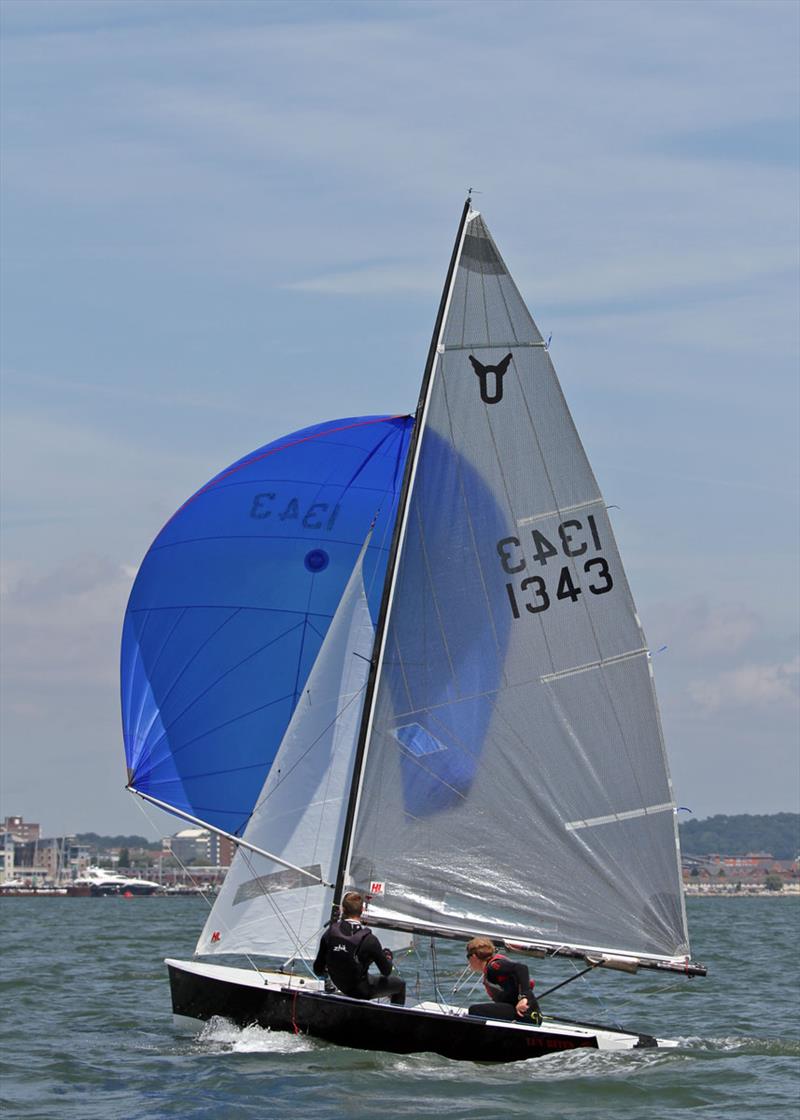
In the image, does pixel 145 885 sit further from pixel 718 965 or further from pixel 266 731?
pixel 266 731

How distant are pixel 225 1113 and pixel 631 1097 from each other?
317cm

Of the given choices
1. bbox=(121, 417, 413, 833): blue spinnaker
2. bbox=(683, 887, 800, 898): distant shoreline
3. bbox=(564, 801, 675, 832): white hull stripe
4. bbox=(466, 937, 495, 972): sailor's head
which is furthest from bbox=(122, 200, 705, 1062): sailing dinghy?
bbox=(683, 887, 800, 898): distant shoreline

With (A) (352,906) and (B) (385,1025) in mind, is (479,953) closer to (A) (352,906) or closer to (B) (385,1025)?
(B) (385,1025)

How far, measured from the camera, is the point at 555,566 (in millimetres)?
16594

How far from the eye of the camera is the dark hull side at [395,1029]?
48.9ft

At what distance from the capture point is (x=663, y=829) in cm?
1633

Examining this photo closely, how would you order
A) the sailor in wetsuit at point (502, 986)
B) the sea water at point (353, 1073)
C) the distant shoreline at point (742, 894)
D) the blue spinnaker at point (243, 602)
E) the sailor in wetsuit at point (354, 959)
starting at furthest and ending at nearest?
1. the distant shoreline at point (742, 894)
2. the blue spinnaker at point (243, 602)
3. the sailor in wetsuit at point (354, 959)
4. the sailor in wetsuit at point (502, 986)
5. the sea water at point (353, 1073)

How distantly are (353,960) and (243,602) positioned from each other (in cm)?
A: 438

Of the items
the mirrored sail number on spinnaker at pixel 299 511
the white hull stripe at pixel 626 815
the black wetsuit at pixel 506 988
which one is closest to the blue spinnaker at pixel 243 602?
the mirrored sail number on spinnaker at pixel 299 511

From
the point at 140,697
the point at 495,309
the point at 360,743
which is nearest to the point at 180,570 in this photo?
the point at 140,697

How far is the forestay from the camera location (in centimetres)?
1633

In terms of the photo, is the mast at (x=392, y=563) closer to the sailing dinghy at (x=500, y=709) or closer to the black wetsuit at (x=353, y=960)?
the sailing dinghy at (x=500, y=709)

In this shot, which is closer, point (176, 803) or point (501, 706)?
point (501, 706)

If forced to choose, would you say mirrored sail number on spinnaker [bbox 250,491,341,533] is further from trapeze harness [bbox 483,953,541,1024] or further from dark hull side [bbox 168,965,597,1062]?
trapeze harness [bbox 483,953,541,1024]
